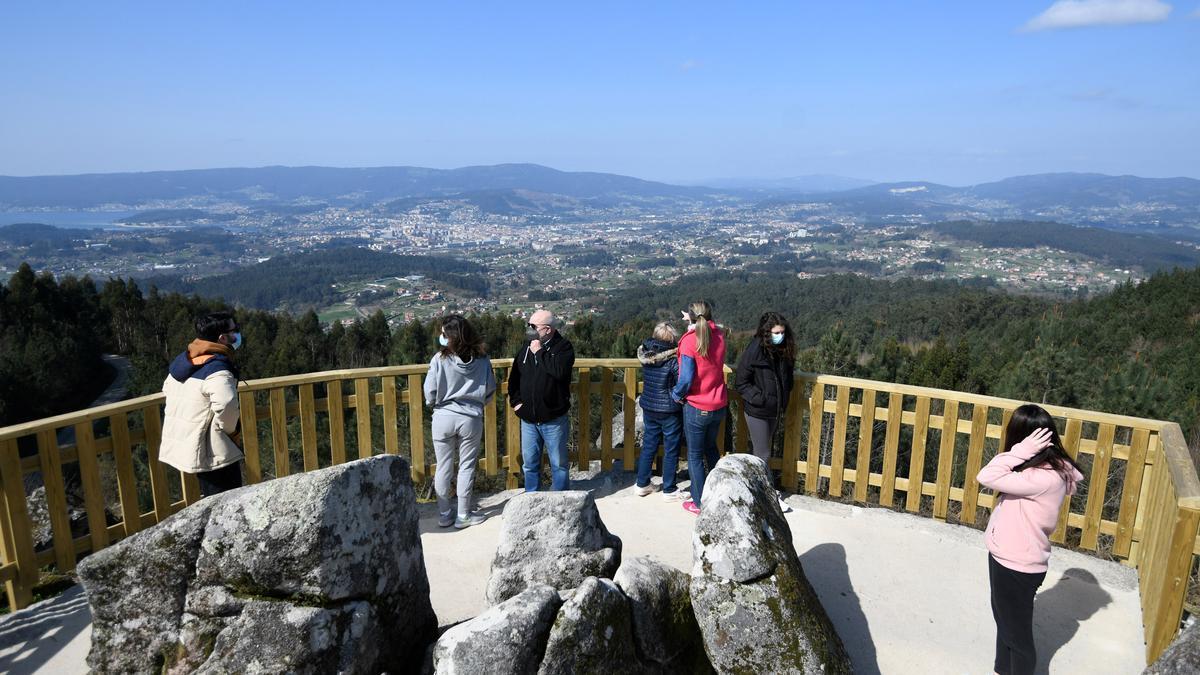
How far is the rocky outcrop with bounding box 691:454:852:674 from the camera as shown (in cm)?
351

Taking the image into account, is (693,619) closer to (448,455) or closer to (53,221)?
(448,455)

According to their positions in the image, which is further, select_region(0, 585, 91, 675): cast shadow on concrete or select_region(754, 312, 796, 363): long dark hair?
select_region(754, 312, 796, 363): long dark hair

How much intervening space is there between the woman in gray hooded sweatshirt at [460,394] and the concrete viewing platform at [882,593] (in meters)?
0.59

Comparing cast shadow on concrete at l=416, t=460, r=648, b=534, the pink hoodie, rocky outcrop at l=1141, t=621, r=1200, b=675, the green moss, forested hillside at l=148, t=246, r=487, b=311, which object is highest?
the pink hoodie

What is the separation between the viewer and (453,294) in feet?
243

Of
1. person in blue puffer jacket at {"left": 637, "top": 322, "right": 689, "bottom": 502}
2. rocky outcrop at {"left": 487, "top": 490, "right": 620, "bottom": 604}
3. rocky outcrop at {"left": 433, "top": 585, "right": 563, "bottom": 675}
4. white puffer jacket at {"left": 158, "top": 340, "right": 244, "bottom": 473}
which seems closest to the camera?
rocky outcrop at {"left": 433, "top": 585, "right": 563, "bottom": 675}

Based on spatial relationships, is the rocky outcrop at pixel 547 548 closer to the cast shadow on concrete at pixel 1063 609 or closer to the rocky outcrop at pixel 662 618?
the rocky outcrop at pixel 662 618

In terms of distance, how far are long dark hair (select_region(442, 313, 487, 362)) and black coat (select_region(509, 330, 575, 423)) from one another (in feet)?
1.49

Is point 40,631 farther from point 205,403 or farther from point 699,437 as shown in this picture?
point 699,437

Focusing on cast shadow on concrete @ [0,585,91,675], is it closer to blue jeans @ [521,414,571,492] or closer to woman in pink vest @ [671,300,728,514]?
blue jeans @ [521,414,571,492]

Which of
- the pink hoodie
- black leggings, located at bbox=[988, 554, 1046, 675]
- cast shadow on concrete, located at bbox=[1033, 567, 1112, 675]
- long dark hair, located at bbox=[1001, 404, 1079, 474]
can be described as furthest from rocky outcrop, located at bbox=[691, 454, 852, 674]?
cast shadow on concrete, located at bbox=[1033, 567, 1112, 675]

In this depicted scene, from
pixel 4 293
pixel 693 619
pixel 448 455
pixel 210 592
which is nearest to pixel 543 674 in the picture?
pixel 693 619

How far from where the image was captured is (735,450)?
666cm

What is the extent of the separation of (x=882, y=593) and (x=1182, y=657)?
78.0 inches
